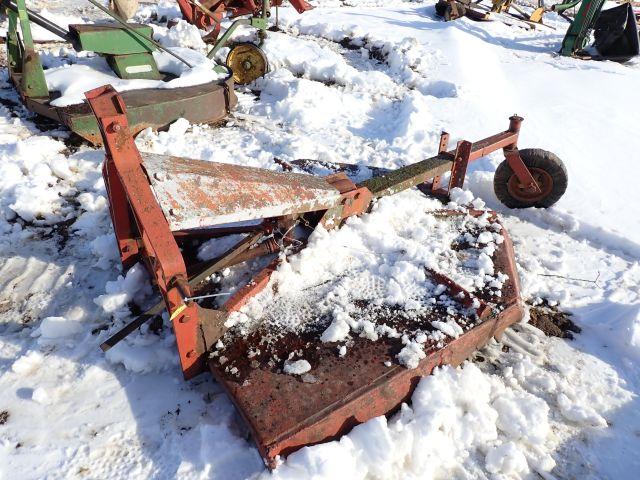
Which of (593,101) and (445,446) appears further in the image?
(593,101)

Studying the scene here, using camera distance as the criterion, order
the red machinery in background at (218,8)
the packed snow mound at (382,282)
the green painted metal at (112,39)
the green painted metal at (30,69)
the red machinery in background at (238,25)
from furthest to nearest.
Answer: the red machinery in background at (218,8) < the red machinery in background at (238,25) < the green painted metal at (112,39) < the green painted metal at (30,69) < the packed snow mound at (382,282)

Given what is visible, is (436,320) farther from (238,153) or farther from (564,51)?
(564,51)

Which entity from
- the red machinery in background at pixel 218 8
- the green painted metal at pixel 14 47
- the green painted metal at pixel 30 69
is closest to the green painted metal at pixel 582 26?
the red machinery in background at pixel 218 8

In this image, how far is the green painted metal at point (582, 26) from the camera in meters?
9.29

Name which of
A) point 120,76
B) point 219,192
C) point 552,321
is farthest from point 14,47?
point 552,321

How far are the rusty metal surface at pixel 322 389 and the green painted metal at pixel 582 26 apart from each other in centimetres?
920

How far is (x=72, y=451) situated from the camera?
89.2 inches

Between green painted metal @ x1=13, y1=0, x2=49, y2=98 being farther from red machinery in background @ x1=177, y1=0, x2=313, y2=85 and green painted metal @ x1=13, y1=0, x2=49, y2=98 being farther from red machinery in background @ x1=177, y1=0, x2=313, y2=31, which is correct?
red machinery in background @ x1=177, y1=0, x2=313, y2=31

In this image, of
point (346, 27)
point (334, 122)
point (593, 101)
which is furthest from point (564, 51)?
point (334, 122)

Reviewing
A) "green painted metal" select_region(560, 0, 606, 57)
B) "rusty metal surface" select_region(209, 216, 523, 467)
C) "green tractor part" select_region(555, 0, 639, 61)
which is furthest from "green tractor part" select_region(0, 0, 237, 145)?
"green tractor part" select_region(555, 0, 639, 61)

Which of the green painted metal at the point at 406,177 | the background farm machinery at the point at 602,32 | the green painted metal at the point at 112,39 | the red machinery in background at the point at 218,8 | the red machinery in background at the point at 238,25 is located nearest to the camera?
the green painted metal at the point at 406,177

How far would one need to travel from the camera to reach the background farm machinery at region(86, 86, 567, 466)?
7.04 ft

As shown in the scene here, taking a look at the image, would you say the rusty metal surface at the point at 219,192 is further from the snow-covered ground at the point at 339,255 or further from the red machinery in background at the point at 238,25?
the red machinery in background at the point at 238,25

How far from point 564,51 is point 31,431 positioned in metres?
10.9
